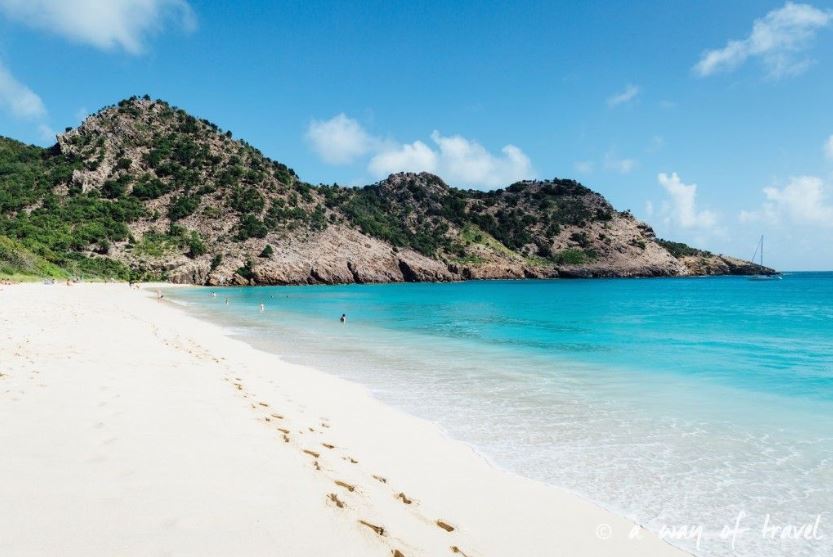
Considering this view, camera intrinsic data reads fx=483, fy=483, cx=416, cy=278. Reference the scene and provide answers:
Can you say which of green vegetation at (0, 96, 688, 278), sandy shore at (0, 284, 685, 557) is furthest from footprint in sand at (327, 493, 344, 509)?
green vegetation at (0, 96, 688, 278)

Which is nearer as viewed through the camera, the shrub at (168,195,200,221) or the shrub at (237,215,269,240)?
the shrub at (168,195,200,221)

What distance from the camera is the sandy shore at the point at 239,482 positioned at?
12.9 feet

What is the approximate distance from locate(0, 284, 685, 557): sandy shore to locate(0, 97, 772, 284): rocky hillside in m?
67.6

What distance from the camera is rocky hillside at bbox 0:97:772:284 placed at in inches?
3561

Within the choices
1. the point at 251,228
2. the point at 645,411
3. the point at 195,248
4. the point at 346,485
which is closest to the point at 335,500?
the point at 346,485

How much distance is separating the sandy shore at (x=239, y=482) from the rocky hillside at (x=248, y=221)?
67601 mm

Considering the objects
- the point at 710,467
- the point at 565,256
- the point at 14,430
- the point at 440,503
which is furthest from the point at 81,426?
the point at 565,256

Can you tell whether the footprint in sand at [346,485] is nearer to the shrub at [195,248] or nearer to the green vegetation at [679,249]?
the shrub at [195,248]

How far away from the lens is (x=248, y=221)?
348 ft

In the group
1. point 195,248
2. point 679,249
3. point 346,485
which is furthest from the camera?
point 679,249

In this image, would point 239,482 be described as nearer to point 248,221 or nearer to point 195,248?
point 195,248

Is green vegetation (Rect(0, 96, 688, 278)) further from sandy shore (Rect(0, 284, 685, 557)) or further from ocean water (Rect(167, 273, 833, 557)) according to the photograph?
sandy shore (Rect(0, 284, 685, 557))

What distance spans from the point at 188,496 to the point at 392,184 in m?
171

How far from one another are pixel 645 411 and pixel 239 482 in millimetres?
9823
